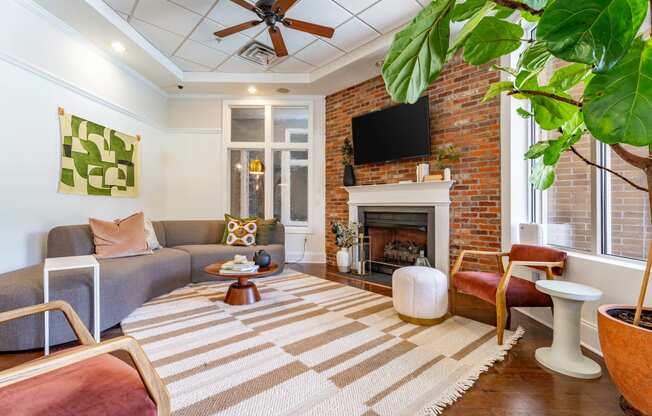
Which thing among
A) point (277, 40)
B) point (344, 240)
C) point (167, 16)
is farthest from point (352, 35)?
point (344, 240)

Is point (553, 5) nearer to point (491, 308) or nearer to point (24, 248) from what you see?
point (491, 308)

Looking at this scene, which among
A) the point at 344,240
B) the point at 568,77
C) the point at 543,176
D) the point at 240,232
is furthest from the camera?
the point at 344,240

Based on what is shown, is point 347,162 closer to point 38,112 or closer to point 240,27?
point 240,27

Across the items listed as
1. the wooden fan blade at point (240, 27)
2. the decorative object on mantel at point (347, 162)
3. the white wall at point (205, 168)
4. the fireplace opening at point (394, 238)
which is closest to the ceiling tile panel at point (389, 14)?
the wooden fan blade at point (240, 27)

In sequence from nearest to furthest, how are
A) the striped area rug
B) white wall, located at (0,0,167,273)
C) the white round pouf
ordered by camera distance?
1. the striped area rug
2. the white round pouf
3. white wall, located at (0,0,167,273)

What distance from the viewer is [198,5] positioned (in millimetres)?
2877

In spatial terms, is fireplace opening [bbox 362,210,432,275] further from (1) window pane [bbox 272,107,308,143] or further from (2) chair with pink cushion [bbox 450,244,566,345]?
(1) window pane [bbox 272,107,308,143]

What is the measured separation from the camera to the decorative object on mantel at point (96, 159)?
2986 mm

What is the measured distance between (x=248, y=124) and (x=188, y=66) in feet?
4.15

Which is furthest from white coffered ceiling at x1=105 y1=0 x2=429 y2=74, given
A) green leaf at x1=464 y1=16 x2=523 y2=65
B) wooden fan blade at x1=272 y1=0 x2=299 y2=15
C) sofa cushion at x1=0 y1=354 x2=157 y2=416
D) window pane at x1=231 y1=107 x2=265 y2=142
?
sofa cushion at x1=0 y1=354 x2=157 y2=416

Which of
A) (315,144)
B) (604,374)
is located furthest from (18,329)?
(315,144)

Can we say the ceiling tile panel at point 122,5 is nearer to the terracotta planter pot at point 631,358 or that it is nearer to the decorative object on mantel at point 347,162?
the decorative object on mantel at point 347,162

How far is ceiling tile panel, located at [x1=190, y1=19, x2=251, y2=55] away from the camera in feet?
10.7

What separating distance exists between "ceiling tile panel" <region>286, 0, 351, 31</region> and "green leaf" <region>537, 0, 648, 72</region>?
3002 mm
